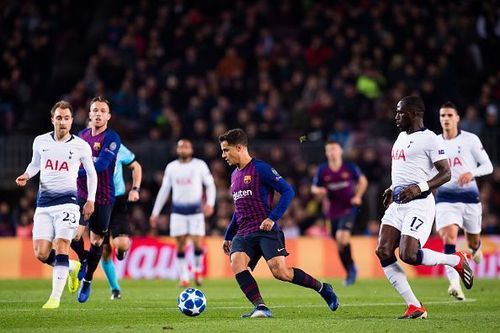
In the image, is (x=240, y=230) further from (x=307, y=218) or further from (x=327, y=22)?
(x=327, y=22)

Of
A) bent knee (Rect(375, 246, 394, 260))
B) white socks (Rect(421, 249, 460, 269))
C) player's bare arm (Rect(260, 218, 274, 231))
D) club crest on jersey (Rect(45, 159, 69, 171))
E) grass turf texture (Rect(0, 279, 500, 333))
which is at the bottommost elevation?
grass turf texture (Rect(0, 279, 500, 333))

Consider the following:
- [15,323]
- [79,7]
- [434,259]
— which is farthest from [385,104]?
[15,323]

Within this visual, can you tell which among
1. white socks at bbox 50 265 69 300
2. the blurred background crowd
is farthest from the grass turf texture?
the blurred background crowd

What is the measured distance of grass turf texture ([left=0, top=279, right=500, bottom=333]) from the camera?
10.9 metres

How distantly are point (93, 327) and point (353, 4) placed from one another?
796 inches

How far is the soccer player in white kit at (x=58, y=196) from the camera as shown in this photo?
13.3m

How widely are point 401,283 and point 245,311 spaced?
2315 millimetres

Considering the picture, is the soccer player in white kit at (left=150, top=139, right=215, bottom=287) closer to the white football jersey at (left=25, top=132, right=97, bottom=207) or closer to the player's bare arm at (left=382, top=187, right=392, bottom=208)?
the white football jersey at (left=25, top=132, right=97, bottom=207)

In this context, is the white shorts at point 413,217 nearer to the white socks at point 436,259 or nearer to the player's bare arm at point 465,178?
the white socks at point 436,259

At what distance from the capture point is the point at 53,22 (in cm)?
3028

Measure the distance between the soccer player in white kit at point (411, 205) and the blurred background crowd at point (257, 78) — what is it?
40.4ft

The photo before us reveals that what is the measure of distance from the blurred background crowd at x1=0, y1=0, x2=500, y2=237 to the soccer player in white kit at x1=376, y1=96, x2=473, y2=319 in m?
12.3

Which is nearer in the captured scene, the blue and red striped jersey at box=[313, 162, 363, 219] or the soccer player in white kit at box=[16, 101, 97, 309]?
the soccer player in white kit at box=[16, 101, 97, 309]

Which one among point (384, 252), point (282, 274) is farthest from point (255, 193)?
point (384, 252)
